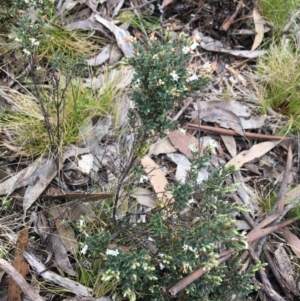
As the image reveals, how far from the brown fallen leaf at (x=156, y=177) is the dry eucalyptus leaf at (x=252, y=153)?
0.41 m

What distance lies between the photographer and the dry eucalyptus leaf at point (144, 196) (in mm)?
2473

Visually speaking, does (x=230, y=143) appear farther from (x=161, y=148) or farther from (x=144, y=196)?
(x=144, y=196)

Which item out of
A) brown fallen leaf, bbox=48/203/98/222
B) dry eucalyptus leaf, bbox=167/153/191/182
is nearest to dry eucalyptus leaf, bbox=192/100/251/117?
dry eucalyptus leaf, bbox=167/153/191/182

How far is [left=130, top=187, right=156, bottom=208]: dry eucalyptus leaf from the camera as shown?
97.3 inches

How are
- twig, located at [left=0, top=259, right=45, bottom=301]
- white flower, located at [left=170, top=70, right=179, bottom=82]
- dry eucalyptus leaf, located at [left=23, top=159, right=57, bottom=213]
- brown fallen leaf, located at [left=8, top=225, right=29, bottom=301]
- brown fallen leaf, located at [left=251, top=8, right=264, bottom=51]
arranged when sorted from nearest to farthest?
1. white flower, located at [left=170, top=70, right=179, bottom=82]
2. twig, located at [left=0, top=259, right=45, bottom=301]
3. brown fallen leaf, located at [left=8, top=225, right=29, bottom=301]
4. dry eucalyptus leaf, located at [left=23, top=159, right=57, bottom=213]
5. brown fallen leaf, located at [left=251, top=8, right=264, bottom=51]

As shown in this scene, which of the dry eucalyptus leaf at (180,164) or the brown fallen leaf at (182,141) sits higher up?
the brown fallen leaf at (182,141)

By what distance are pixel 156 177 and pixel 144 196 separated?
13cm

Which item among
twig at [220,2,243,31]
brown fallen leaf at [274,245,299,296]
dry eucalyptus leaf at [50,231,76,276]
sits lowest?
brown fallen leaf at [274,245,299,296]

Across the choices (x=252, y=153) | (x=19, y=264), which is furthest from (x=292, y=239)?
(x=19, y=264)

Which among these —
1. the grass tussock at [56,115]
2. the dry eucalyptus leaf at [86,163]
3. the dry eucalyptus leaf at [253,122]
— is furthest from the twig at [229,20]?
the dry eucalyptus leaf at [86,163]

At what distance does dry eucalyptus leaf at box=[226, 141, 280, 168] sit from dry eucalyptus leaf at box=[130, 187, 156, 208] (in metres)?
0.50

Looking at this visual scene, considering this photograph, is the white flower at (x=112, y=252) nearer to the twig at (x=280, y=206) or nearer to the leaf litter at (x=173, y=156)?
the leaf litter at (x=173, y=156)

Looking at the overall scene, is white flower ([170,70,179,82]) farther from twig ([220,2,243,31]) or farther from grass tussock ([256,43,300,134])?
twig ([220,2,243,31])

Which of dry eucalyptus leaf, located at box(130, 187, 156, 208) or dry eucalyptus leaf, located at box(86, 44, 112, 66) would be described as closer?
dry eucalyptus leaf, located at box(130, 187, 156, 208)
